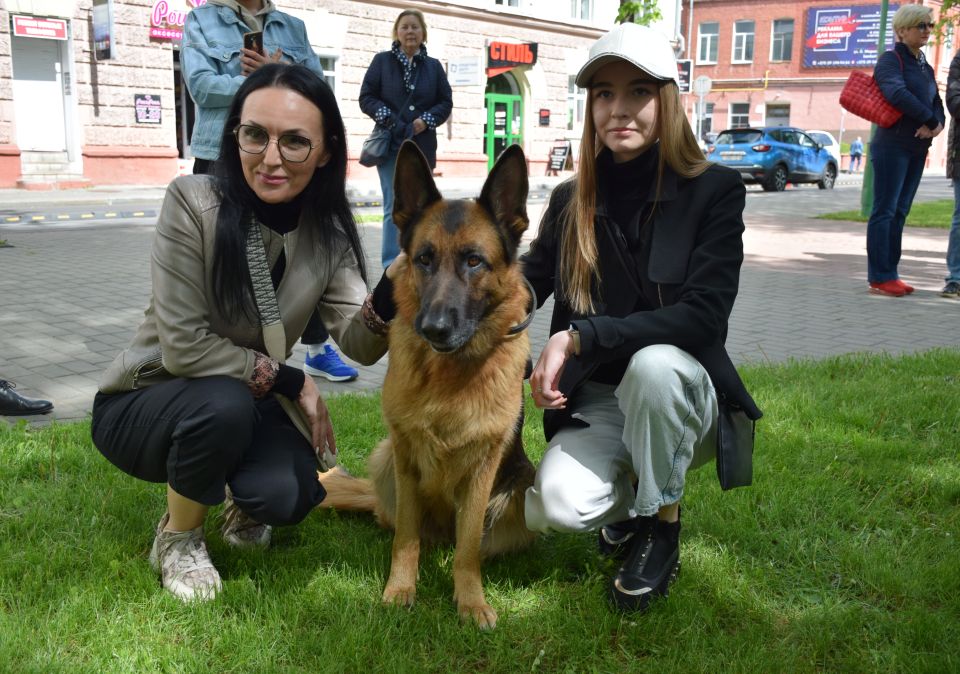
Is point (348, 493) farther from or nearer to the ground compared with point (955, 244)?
nearer to the ground

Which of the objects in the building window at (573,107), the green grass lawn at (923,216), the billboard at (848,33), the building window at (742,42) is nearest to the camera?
the green grass lawn at (923,216)

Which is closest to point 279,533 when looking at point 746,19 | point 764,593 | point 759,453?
point 764,593

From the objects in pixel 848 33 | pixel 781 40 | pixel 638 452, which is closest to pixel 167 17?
pixel 638 452

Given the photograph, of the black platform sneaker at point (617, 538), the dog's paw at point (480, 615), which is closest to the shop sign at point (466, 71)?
the black platform sneaker at point (617, 538)

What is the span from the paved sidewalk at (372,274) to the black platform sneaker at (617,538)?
2479 millimetres

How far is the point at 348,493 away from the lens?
11.1ft

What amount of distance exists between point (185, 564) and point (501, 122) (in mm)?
27493

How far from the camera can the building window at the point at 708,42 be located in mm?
50625

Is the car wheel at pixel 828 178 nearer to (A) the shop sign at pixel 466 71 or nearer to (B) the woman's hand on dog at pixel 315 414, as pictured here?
(A) the shop sign at pixel 466 71

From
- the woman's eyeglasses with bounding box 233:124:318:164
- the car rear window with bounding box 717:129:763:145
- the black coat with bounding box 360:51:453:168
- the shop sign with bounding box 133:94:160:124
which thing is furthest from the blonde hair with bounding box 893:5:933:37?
the car rear window with bounding box 717:129:763:145

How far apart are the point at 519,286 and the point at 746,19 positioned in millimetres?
53304

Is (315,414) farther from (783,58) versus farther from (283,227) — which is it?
(783,58)

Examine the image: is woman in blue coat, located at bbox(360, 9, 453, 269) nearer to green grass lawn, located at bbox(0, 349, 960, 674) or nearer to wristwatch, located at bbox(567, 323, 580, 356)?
green grass lawn, located at bbox(0, 349, 960, 674)

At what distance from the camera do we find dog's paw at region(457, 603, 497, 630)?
2654 mm
